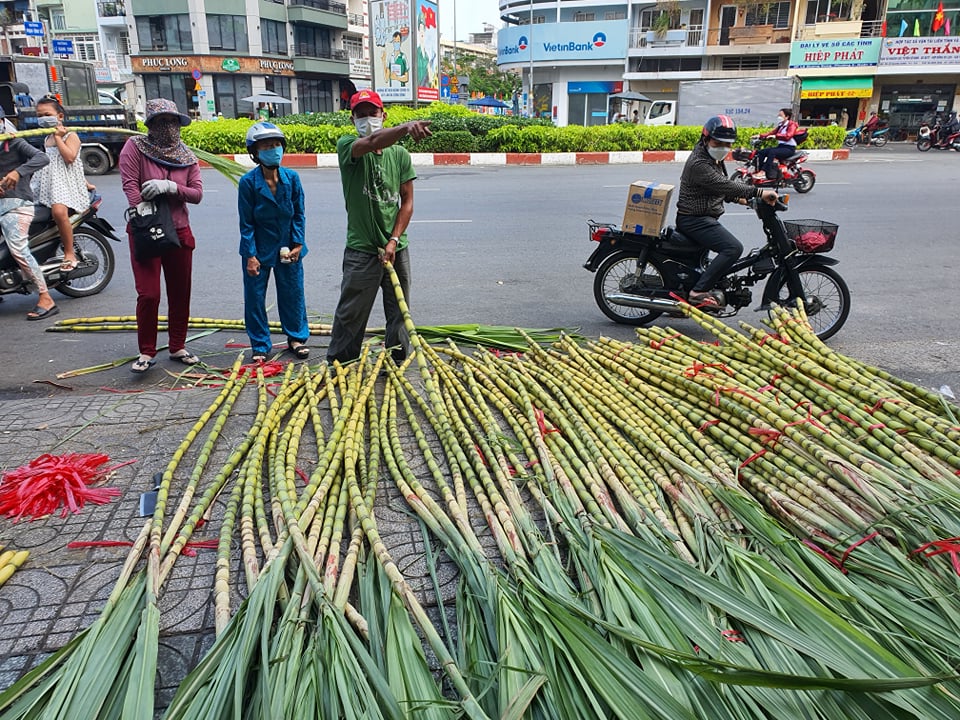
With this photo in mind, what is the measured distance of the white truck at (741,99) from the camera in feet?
94.4

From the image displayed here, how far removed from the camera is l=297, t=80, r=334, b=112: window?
50128mm

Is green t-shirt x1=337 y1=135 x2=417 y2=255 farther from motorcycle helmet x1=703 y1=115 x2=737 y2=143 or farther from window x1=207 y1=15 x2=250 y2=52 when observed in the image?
window x1=207 y1=15 x2=250 y2=52

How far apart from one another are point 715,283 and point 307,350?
123 inches

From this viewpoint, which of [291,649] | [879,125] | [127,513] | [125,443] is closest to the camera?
[291,649]

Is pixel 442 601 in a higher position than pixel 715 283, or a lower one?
lower

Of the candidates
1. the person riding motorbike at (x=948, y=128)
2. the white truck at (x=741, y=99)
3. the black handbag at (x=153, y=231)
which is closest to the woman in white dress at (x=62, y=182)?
the black handbag at (x=153, y=231)

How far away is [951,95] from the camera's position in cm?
3512

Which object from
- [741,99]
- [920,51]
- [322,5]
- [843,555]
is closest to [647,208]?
[843,555]

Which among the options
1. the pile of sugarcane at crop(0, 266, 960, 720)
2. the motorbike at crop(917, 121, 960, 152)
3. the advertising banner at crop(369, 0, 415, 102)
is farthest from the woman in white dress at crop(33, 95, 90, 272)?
the motorbike at crop(917, 121, 960, 152)

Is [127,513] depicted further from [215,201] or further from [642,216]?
[215,201]

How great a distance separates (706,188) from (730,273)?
676 millimetres

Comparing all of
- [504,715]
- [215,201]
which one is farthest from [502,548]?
[215,201]

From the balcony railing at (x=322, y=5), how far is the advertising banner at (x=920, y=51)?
3488cm

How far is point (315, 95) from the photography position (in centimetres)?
5162
